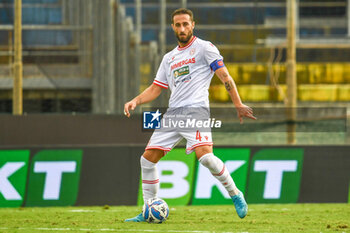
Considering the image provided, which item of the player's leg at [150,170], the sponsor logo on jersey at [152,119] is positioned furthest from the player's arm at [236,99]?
the sponsor logo on jersey at [152,119]

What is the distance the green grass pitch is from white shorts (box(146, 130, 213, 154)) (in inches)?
32.5

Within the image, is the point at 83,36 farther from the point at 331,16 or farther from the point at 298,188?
the point at 331,16

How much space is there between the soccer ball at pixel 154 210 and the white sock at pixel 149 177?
85 mm

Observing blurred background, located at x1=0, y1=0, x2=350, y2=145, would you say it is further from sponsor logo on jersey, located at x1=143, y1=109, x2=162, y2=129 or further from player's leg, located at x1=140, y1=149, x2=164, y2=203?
player's leg, located at x1=140, y1=149, x2=164, y2=203

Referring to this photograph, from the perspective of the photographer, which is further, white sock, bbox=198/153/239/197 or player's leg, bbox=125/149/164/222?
player's leg, bbox=125/149/164/222

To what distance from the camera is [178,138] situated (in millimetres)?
8297

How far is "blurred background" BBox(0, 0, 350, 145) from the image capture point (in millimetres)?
14148

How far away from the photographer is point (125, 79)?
1498cm

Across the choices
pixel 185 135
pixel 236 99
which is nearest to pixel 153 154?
pixel 185 135

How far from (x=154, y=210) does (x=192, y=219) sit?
37.4 inches

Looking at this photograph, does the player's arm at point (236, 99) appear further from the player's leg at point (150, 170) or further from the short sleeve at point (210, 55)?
the player's leg at point (150, 170)

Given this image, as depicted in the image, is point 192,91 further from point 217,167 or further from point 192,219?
point 192,219

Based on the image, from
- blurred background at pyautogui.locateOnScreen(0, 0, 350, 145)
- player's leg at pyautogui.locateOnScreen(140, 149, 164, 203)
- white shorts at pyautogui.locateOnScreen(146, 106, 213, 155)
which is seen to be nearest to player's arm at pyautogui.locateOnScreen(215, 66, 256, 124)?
white shorts at pyautogui.locateOnScreen(146, 106, 213, 155)

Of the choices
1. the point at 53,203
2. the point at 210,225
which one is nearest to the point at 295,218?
the point at 210,225
